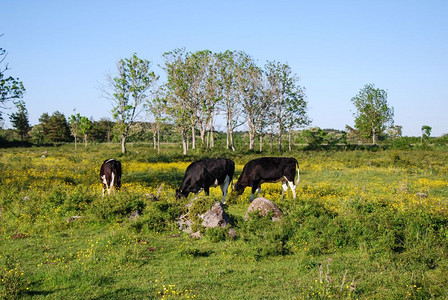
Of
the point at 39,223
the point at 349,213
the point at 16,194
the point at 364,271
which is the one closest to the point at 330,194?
the point at 349,213

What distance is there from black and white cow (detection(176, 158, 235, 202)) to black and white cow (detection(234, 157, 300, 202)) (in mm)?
885

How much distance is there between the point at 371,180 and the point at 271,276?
17.2 metres

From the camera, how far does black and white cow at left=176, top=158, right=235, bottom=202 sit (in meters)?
14.8

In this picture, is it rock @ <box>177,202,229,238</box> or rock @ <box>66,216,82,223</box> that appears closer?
rock @ <box>177,202,229,238</box>

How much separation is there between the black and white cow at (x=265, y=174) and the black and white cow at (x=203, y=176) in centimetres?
89

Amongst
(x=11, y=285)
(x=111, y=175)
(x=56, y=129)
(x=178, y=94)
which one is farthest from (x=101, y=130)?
(x=11, y=285)

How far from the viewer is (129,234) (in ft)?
34.2

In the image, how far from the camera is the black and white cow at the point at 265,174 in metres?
16.1

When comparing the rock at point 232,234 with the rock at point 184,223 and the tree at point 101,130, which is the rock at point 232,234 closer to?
the rock at point 184,223

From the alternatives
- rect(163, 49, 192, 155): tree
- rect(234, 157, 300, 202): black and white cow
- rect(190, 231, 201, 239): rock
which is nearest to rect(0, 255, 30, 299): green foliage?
rect(190, 231, 201, 239): rock

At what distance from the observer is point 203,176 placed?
14.9 m

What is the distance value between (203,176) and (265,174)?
2.89m

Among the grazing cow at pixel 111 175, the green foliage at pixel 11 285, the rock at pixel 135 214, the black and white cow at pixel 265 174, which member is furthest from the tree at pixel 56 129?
the green foliage at pixel 11 285

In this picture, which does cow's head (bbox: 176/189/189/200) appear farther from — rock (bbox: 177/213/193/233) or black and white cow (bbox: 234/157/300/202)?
rock (bbox: 177/213/193/233)
